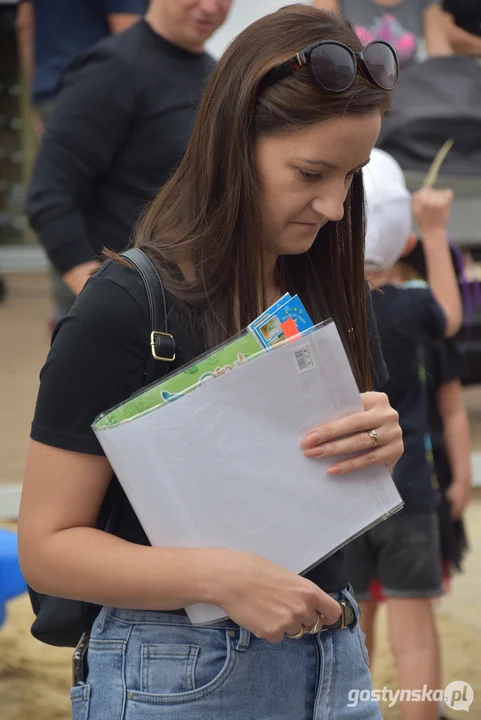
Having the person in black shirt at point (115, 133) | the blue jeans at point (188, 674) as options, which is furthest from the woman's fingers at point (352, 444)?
the person in black shirt at point (115, 133)

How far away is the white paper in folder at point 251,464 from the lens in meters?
1.40

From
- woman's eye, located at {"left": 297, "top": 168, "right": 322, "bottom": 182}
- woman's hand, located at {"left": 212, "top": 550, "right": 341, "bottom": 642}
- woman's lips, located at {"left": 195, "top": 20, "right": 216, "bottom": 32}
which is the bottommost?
woman's hand, located at {"left": 212, "top": 550, "right": 341, "bottom": 642}

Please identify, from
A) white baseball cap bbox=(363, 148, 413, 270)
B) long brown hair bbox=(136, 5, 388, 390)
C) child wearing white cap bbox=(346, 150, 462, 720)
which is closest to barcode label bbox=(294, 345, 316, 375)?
long brown hair bbox=(136, 5, 388, 390)

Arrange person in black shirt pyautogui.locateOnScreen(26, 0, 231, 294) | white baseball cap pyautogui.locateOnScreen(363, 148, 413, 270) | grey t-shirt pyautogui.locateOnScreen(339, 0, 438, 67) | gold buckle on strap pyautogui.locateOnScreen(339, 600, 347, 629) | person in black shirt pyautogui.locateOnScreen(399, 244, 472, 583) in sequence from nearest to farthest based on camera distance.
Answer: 1. gold buckle on strap pyautogui.locateOnScreen(339, 600, 347, 629)
2. white baseball cap pyautogui.locateOnScreen(363, 148, 413, 270)
3. person in black shirt pyautogui.locateOnScreen(26, 0, 231, 294)
4. person in black shirt pyautogui.locateOnScreen(399, 244, 472, 583)
5. grey t-shirt pyautogui.locateOnScreen(339, 0, 438, 67)

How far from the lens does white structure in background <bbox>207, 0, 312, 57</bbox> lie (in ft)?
6.17

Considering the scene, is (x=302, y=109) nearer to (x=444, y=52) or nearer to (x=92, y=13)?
Result: (x=92, y=13)

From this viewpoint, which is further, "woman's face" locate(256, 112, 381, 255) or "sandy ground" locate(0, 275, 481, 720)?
"sandy ground" locate(0, 275, 481, 720)

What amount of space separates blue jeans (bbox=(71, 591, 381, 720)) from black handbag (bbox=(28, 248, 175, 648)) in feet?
0.11

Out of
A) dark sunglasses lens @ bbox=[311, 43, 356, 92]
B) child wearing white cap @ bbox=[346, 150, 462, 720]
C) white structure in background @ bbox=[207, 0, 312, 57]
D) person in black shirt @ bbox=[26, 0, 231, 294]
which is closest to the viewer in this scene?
dark sunglasses lens @ bbox=[311, 43, 356, 92]

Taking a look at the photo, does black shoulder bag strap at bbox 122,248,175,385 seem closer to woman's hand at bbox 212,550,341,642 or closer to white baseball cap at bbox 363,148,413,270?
woman's hand at bbox 212,550,341,642

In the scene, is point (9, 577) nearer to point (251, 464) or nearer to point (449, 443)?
point (449, 443)

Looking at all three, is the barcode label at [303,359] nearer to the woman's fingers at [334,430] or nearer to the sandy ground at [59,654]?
the woman's fingers at [334,430]

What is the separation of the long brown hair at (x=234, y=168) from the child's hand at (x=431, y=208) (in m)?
1.38

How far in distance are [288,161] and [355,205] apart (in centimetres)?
26
